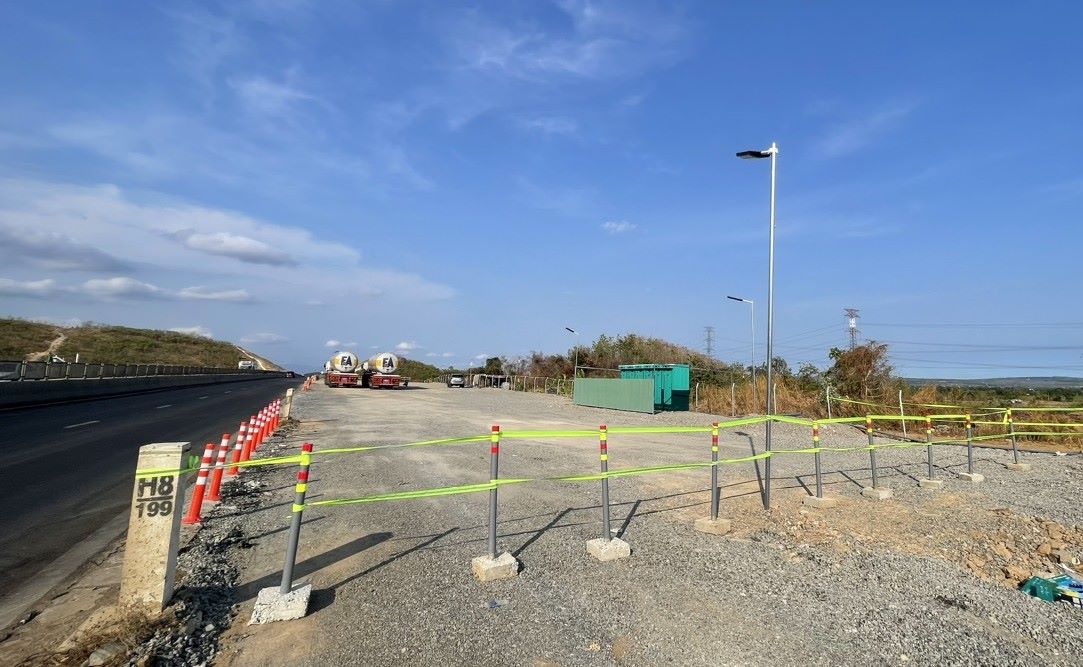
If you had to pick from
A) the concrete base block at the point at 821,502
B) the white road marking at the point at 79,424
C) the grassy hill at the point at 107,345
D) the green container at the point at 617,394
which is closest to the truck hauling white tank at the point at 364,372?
the green container at the point at 617,394

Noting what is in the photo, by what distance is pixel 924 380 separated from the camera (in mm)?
28328

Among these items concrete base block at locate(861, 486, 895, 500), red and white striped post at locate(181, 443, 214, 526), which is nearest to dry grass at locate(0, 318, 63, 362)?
red and white striped post at locate(181, 443, 214, 526)

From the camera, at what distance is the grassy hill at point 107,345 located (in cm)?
6310

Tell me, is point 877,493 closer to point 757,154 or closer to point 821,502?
point 821,502

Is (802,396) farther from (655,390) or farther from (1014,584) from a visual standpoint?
(1014,584)

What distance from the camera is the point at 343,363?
55.4 metres

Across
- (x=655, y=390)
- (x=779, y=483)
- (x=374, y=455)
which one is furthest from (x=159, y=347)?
(x=779, y=483)

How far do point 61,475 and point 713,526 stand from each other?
10.4m

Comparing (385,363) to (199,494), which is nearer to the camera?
(199,494)

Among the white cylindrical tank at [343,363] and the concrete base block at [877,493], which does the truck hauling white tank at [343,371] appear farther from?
the concrete base block at [877,493]

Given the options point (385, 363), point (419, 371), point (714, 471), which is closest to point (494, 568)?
point (714, 471)

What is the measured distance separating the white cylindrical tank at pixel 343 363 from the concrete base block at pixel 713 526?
52.3 metres

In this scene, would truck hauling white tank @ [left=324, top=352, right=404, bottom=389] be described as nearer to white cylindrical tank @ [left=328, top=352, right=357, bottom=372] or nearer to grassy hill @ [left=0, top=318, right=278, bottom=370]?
white cylindrical tank @ [left=328, top=352, right=357, bottom=372]

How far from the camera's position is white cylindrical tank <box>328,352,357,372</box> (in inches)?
2179
